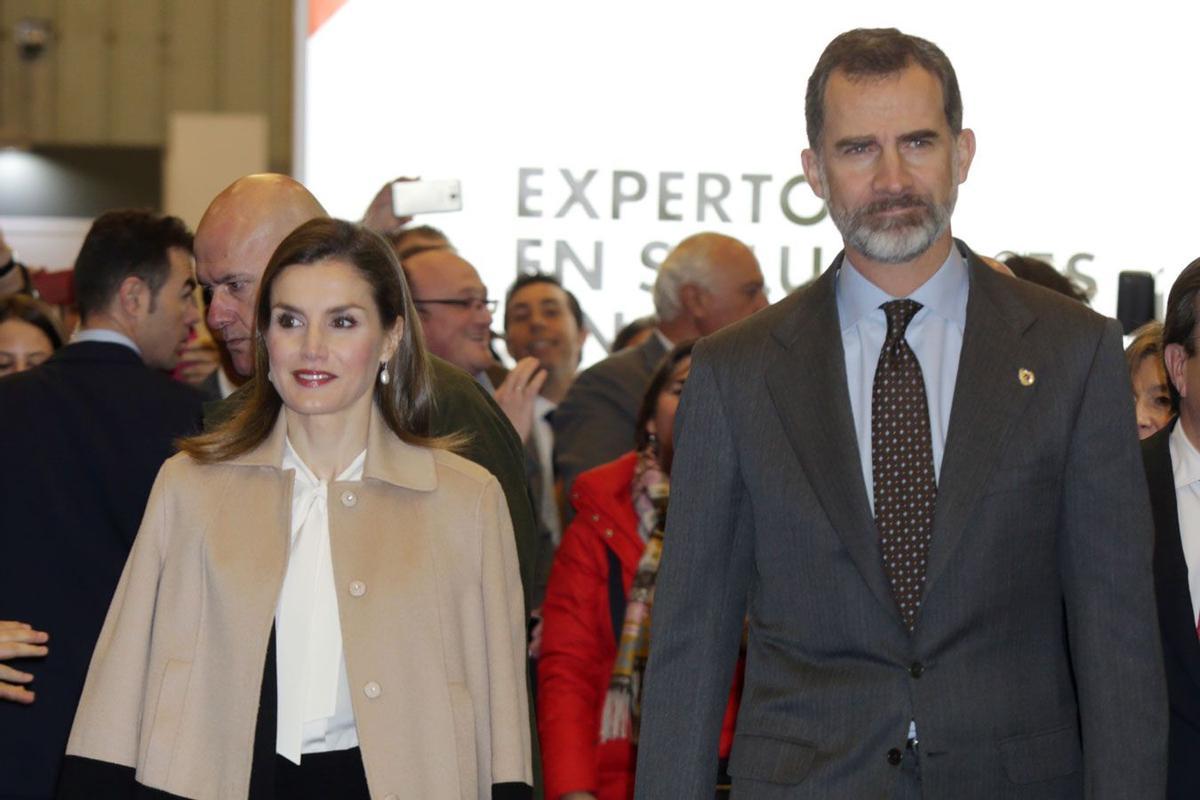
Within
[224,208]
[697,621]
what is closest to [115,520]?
[224,208]

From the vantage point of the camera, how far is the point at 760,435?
3.09m

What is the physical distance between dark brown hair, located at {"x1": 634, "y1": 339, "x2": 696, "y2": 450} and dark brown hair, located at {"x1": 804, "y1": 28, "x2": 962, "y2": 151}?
1817 mm

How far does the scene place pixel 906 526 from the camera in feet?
9.75

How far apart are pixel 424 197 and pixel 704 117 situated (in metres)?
1.08

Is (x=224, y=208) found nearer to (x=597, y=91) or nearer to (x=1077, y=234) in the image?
(x=597, y=91)

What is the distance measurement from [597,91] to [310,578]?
3.82 meters

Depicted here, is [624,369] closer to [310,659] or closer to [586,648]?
[586,648]

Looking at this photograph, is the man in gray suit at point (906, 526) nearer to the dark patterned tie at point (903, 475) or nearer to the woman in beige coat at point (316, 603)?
the dark patterned tie at point (903, 475)

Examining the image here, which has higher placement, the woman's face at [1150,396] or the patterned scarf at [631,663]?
the woman's face at [1150,396]

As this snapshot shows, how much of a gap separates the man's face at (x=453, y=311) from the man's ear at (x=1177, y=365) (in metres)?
2.60

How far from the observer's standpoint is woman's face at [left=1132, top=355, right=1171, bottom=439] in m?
4.54

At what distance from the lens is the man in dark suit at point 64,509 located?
14.2ft

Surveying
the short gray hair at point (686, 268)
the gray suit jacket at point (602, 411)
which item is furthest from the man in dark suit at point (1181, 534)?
the short gray hair at point (686, 268)

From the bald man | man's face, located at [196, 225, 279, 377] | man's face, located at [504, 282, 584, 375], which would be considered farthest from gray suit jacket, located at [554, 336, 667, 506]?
man's face, located at [196, 225, 279, 377]
